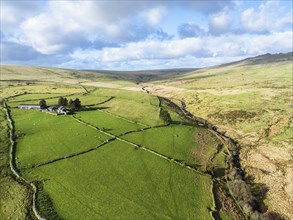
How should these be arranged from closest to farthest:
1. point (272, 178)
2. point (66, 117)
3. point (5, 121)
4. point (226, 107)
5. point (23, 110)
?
point (272, 178)
point (5, 121)
point (66, 117)
point (23, 110)
point (226, 107)

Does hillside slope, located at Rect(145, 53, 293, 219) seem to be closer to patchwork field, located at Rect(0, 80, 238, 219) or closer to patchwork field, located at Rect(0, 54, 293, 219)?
patchwork field, located at Rect(0, 54, 293, 219)

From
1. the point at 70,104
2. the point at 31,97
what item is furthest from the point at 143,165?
the point at 31,97

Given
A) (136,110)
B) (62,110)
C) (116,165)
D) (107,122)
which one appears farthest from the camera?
(136,110)

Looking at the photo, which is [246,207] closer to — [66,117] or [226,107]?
[66,117]

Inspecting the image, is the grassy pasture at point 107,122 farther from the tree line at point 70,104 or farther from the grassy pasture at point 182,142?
the grassy pasture at point 182,142

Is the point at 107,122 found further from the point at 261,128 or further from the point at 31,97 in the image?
the point at 31,97

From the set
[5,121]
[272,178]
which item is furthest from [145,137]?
[5,121]
